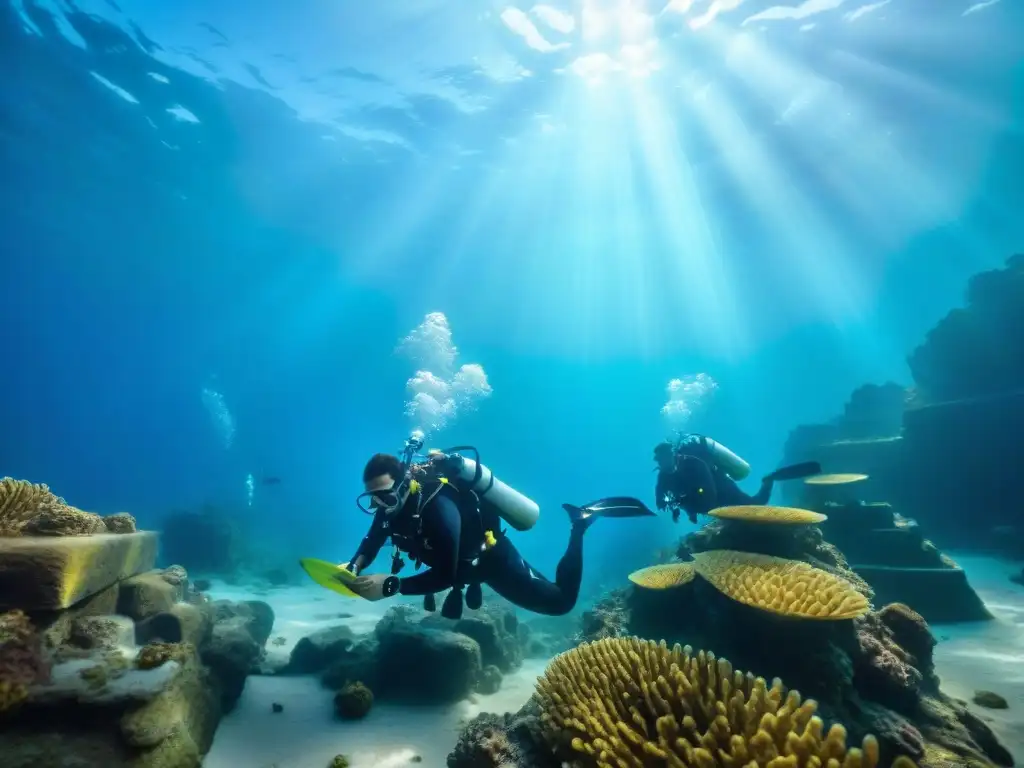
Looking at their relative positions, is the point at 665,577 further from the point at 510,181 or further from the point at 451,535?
the point at 510,181

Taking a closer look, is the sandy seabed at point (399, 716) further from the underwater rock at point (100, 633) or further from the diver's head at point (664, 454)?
the diver's head at point (664, 454)

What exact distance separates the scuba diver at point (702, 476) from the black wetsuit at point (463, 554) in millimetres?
3061

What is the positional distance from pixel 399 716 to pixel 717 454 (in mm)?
7486

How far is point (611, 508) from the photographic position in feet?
23.9

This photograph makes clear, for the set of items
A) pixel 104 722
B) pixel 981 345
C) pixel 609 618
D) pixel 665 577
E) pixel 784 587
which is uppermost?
pixel 981 345

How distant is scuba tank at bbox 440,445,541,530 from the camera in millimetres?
5734

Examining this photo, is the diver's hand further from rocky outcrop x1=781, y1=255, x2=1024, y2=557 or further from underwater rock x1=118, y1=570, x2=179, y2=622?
rocky outcrop x1=781, y1=255, x2=1024, y2=557

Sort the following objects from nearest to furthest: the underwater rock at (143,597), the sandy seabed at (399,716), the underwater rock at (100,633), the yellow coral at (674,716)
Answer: the yellow coral at (674,716) → the sandy seabed at (399,716) → the underwater rock at (100,633) → the underwater rock at (143,597)

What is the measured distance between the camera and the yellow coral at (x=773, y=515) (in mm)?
5906

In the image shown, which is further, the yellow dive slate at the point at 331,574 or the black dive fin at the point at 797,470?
the black dive fin at the point at 797,470

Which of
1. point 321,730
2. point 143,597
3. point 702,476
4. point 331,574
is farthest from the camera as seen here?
point 702,476

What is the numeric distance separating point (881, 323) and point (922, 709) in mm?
92742

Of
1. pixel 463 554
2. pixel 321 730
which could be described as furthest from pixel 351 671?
pixel 463 554

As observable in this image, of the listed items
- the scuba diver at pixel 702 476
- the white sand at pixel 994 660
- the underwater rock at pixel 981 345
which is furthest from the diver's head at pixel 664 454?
the underwater rock at pixel 981 345
